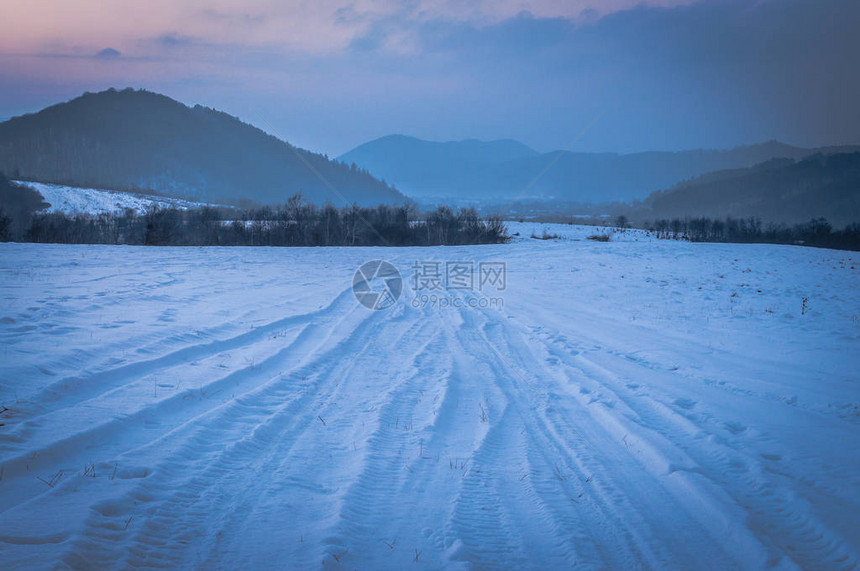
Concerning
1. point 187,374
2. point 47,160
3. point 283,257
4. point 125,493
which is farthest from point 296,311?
point 47,160

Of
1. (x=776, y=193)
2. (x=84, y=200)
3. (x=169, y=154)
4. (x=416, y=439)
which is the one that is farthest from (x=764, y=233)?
(x=169, y=154)

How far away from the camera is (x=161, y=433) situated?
136 inches

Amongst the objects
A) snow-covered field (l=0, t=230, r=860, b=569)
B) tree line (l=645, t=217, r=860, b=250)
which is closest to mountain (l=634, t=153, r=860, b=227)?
tree line (l=645, t=217, r=860, b=250)

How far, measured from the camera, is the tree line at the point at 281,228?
24.6 m

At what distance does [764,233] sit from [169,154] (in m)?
151

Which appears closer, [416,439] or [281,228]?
[416,439]

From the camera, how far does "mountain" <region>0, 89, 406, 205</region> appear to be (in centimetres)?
10788

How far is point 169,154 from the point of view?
12538 centimetres

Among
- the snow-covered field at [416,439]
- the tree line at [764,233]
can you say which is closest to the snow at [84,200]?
the snow-covered field at [416,439]

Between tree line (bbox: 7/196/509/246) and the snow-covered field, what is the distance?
1939cm

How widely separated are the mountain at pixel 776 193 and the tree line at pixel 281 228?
239 ft

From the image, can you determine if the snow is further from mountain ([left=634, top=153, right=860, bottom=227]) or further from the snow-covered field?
mountain ([left=634, top=153, right=860, bottom=227])

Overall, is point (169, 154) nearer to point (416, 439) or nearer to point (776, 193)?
point (416, 439)

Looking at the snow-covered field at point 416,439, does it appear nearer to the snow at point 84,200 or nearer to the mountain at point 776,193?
the snow at point 84,200
